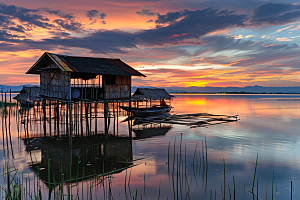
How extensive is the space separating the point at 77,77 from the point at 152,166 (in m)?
11.5

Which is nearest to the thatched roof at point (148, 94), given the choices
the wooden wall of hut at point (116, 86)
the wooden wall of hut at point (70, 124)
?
the wooden wall of hut at point (70, 124)

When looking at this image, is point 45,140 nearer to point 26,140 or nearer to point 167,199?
point 26,140

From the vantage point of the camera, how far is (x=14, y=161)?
983 centimetres

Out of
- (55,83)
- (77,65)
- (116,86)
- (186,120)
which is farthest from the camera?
(186,120)

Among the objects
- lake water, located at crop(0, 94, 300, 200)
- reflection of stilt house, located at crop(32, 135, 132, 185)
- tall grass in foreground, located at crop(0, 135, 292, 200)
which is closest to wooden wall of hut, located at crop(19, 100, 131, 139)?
lake water, located at crop(0, 94, 300, 200)

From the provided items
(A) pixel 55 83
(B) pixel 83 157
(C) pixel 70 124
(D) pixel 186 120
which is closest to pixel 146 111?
(D) pixel 186 120

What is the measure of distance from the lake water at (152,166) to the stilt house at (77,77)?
3.30 metres

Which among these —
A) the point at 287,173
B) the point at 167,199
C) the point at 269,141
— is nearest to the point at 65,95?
the point at 167,199

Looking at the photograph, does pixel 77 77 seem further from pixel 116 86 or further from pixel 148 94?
pixel 148 94

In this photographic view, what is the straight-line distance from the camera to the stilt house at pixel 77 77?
43.1ft

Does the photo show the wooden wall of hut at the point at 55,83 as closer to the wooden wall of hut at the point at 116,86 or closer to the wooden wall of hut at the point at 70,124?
the wooden wall of hut at the point at 70,124

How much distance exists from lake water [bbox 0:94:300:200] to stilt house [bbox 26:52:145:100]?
3.30 meters

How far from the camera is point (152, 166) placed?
940 centimetres

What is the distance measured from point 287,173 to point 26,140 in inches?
605
